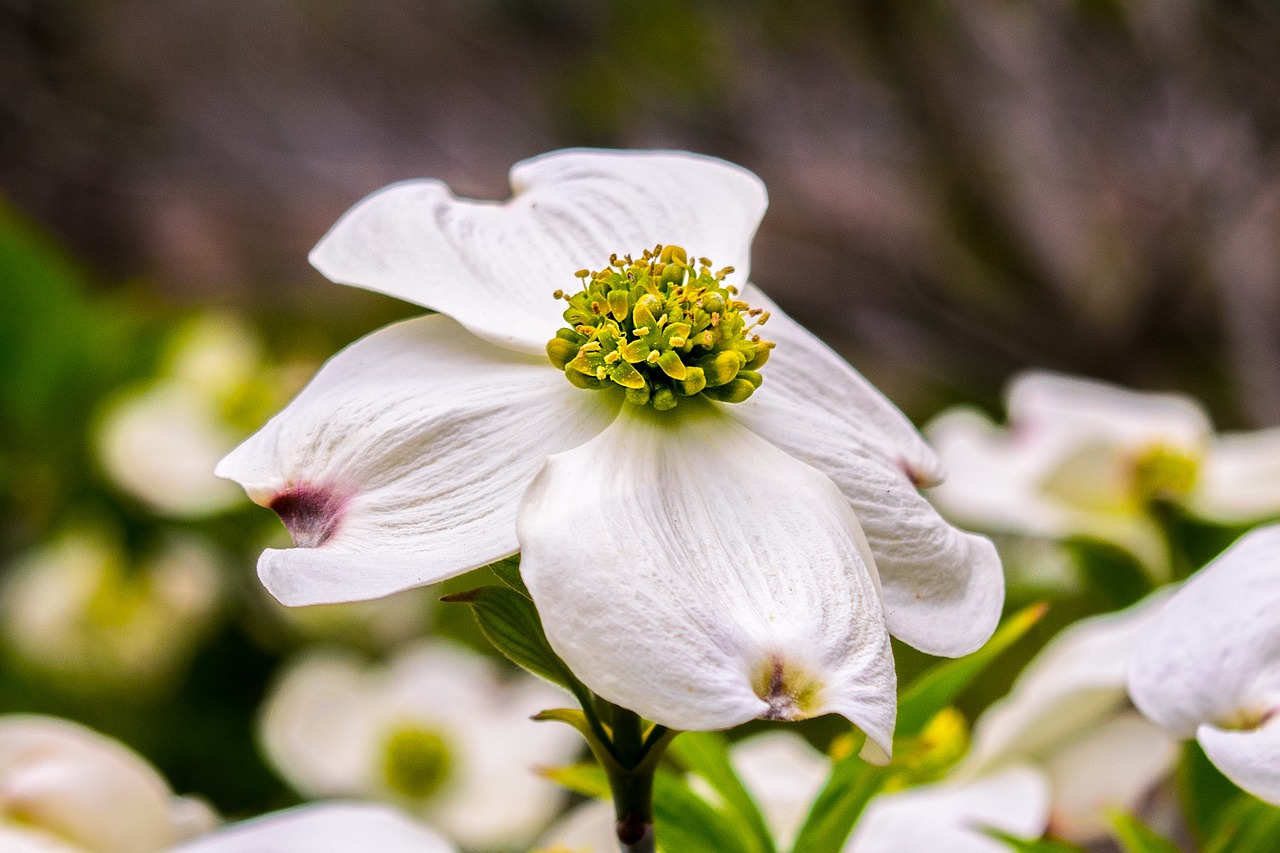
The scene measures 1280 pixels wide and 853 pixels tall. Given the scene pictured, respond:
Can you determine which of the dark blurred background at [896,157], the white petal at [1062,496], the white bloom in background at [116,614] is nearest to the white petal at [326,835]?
the white petal at [1062,496]

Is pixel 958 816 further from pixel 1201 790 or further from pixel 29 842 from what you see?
pixel 29 842

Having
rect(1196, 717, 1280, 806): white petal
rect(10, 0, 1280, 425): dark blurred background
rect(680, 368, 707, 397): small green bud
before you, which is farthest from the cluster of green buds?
rect(10, 0, 1280, 425): dark blurred background

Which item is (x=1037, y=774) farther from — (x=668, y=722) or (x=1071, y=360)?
(x=1071, y=360)

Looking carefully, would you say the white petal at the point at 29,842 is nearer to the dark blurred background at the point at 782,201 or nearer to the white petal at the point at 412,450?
the white petal at the point at 412,450

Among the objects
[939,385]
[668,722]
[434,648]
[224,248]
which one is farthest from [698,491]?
[224,248]

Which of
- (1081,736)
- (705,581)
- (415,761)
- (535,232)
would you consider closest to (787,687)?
(705,581)

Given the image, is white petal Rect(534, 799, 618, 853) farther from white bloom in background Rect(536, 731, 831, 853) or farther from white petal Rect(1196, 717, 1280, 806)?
white petal Rect(1196, 717, 1280, 806)
